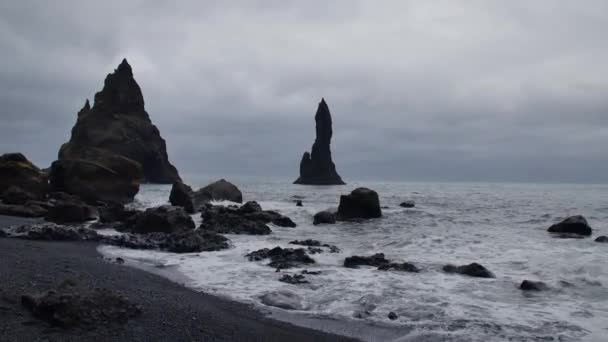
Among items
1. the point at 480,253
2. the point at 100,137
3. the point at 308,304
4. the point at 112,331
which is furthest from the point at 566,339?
the point at 100,137

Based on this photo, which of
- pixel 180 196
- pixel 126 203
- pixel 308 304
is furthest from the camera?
pixel 126 203

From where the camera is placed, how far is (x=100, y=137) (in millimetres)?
77625

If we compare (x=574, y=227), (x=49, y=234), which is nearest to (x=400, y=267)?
(x=49, y=234)

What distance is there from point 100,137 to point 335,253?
72260 millimetres

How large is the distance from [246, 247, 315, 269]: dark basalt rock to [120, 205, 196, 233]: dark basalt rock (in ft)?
18.9

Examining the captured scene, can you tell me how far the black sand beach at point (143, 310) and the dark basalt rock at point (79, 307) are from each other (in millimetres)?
113

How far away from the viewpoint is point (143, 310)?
6922 millimetres

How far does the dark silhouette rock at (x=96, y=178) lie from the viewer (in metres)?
30.3

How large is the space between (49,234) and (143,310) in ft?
32.5

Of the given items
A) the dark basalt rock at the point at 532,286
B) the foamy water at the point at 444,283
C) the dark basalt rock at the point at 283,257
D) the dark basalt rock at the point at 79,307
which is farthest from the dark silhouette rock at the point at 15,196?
the dark basalt rock at the point at 532,286

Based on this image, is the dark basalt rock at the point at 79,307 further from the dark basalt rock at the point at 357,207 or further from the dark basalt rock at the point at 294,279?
the dark basalt rock at the point at 357,207

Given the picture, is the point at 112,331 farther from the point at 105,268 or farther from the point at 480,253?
the point at 480,253

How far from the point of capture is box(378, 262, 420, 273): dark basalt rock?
40.7 feet

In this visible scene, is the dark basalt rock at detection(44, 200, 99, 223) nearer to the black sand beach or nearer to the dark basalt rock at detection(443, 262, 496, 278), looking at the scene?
the black sand beach
